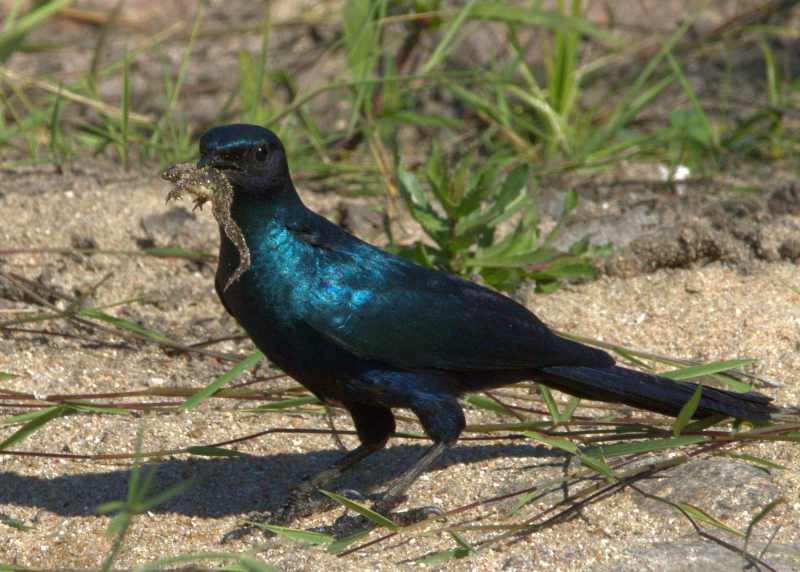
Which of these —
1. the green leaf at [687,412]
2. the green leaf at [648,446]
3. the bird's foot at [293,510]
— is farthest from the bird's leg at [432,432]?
the green leaf at [687,412]

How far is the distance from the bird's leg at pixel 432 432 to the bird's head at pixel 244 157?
0.71 metres

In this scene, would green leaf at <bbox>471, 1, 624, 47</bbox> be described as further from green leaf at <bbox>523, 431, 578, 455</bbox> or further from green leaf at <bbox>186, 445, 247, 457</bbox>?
green leaf at <bbox>186, 445, 247, 457</bbox>

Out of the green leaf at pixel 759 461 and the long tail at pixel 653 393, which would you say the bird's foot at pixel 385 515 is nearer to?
the long tail at pixel 653 393

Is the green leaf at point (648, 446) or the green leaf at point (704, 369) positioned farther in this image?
the green leaf at point (704, 369)

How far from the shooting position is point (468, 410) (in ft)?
13.4

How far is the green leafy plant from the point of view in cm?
448

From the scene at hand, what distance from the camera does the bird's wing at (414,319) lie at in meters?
3.38

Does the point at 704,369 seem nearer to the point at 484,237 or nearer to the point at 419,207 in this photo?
the point at 484,237

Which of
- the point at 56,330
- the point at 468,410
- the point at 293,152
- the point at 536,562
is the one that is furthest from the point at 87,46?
the point at 536,562

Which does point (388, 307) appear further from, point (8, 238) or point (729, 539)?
point (8, 238)

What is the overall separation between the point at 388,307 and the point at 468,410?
747mm

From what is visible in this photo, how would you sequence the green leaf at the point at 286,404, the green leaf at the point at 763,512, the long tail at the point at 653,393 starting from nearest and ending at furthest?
the green leaf at the point at 763,512 < the long tail at the point at 653,393 < the green leaf at the point at 286,404

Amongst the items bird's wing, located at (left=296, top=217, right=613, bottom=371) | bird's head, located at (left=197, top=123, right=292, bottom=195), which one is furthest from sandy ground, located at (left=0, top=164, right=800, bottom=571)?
bird's head, located at (left=197, top=123, right=292, bottom=195)

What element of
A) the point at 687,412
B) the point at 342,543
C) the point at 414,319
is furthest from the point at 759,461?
the point at 342,543
